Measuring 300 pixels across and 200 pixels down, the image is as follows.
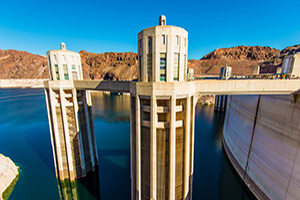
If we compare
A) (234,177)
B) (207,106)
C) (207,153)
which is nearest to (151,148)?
(234,177)

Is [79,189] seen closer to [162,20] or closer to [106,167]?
[106,167]

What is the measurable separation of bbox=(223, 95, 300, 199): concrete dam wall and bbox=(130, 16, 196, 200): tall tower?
1182 cm

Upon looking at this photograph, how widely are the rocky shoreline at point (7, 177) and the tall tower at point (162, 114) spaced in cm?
2493

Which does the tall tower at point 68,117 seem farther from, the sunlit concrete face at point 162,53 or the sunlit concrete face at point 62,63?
the sunlit concrete face at point 162,53

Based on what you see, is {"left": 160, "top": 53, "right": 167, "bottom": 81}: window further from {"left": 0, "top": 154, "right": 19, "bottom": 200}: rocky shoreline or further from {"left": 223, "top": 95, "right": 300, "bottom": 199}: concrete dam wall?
{"left": 0, "top": 154, "right": 19, "bottom": 200}: rocky shoreline

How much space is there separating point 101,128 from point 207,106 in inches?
2433

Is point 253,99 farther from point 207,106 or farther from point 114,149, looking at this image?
point 207,106

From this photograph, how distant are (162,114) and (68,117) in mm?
16903

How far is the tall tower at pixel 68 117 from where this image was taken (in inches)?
762

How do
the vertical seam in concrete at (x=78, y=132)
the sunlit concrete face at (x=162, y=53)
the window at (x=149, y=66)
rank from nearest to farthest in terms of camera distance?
the sunlit concrete face at (x=162, y=53), the window at (x=149, y=66), the vertical seam in concrete at (x=78, y=132)

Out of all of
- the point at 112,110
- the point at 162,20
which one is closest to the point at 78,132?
the point at 162,20

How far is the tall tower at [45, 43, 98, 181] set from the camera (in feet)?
63.5

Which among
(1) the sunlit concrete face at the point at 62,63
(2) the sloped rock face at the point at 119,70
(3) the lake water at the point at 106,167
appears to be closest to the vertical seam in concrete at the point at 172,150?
(3) the lake water at the point at 106,167

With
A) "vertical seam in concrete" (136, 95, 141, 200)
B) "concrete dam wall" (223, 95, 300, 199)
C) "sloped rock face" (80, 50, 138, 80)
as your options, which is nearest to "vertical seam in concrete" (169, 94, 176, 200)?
"vertical seam in concrete" (136, 95, 141, 200)
